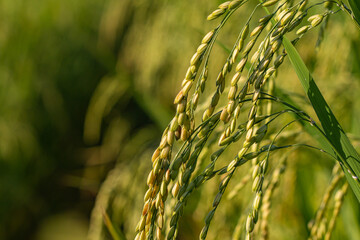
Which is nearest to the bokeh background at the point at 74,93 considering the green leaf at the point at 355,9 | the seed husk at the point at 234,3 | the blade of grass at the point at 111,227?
the blade of grass at the point at 111,227

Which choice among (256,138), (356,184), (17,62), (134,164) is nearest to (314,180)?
(134,164)

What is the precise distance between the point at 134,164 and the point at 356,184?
949 mm

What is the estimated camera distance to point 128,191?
1490mm

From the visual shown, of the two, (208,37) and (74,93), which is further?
(74,93)

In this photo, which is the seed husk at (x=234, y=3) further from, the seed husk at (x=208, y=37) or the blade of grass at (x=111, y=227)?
the blade of grass at (x=111, y=227)

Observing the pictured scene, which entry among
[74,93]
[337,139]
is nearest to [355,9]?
[337,139]

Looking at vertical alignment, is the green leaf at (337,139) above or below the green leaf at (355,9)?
below

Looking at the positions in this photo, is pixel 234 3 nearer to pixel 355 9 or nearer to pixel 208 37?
pixel 208 37

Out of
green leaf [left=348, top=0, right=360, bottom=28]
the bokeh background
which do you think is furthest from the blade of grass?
the bokeh background

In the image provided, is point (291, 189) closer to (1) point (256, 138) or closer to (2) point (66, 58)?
(1) point (256, 138)

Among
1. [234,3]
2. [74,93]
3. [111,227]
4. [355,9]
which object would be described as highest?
[234,3]

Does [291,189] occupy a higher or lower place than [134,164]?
lower

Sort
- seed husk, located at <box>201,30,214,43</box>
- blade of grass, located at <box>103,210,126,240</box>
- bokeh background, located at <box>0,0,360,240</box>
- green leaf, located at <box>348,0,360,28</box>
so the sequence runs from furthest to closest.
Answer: bokeh background, located at <box>0,0,360,240</box>
blade of grass, located at <box>103,210,126,240</box>
green leaf, located at <box>348,0,360,28</box>
seed husk, located at <box>201,30,214,43</box>

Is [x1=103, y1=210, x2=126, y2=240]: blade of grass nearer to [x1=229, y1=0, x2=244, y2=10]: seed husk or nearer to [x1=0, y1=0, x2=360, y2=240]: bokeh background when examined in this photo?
[x1=229, y1=0, x2=244, y2=10]: seed husk
